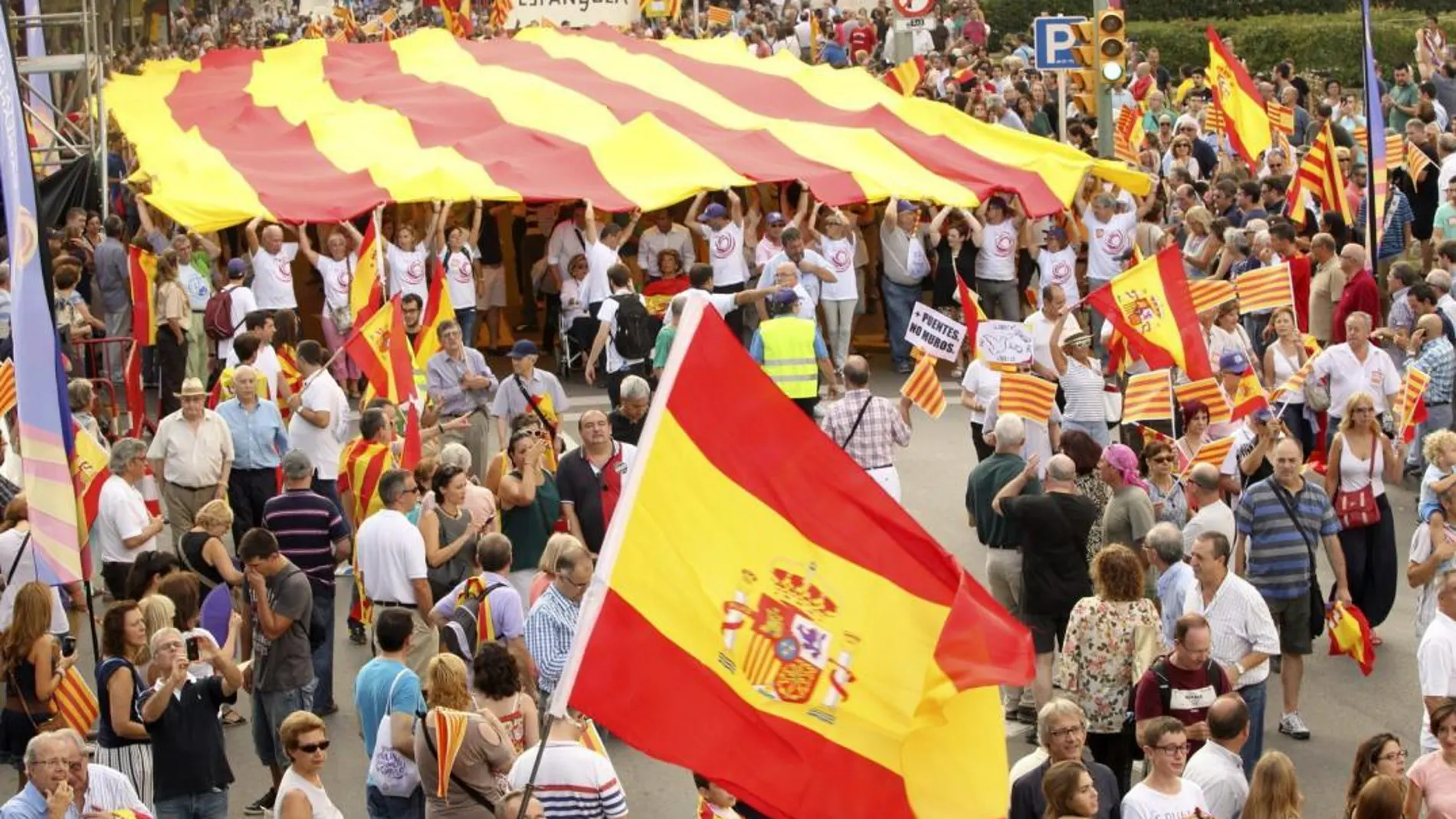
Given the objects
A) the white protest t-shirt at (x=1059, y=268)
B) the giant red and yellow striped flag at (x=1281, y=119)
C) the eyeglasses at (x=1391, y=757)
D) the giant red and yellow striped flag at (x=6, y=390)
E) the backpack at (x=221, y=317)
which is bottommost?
the white protest t-shirt at (x=1059, y=268)

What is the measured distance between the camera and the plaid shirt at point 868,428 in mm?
12664

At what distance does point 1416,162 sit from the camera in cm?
1969

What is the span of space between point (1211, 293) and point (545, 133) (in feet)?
25.9

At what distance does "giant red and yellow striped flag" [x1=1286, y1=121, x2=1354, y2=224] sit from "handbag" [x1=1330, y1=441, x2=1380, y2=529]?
6823 mm

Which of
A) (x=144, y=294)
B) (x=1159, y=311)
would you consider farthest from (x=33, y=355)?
(x=144, y=294)

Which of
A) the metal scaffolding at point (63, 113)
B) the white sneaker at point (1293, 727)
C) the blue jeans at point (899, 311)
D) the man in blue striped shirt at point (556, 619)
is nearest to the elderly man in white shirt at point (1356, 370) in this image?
the white sneaker at point (1293, 727)

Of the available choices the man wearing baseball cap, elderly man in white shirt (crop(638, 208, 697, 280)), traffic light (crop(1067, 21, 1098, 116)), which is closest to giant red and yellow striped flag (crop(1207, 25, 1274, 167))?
traffic light (crop(1067, 21, 1098, 116))

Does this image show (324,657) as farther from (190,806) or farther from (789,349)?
(789,349)

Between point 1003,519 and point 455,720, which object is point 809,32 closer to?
point 1003,519

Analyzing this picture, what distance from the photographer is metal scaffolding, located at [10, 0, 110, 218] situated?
2088 cm

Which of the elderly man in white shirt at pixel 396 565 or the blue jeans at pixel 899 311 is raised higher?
the elderly man in white shirt at pixel 396 565

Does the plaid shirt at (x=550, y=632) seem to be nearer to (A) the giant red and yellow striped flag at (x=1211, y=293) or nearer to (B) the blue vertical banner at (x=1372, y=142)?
(A) the giant red and yellow striped flag at (x=1211, y=293)

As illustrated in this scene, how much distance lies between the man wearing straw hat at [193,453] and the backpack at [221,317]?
428 cm

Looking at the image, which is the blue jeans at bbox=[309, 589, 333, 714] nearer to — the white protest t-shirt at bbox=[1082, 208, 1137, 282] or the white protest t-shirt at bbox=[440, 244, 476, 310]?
the white protest t-shirt at bbox=[440, 244, 476, 310]
